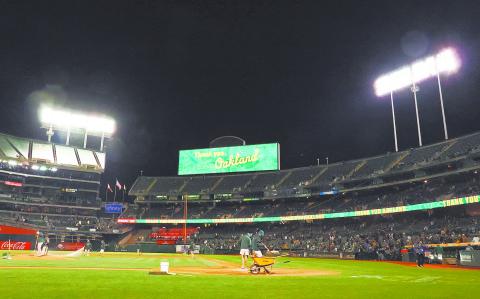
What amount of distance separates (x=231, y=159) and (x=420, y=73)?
118 feet

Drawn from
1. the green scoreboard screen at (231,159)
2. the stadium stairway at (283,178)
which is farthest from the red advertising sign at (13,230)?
the stadium stairway at (283,178)

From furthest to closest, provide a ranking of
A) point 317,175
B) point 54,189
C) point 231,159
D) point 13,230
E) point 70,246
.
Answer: point 54,189
point 231,159
point 317,175
point 70,246
point 13,230

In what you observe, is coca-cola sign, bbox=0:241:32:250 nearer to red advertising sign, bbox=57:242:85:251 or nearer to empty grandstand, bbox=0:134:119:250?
empty grandstand, bbox=0:134:119:250

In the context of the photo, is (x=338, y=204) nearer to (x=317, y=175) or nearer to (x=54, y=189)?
(x=317, y=175)

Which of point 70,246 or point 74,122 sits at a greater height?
point 74,122

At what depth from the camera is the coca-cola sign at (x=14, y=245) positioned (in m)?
55.6

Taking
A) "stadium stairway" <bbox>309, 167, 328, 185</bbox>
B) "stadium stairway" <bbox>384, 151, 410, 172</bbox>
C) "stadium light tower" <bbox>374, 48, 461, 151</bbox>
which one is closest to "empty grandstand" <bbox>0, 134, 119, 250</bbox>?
"stadium stairway" <bbox>309, 167, 328, 185</bbox>

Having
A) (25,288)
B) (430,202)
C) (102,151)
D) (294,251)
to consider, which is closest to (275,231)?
(294,251)

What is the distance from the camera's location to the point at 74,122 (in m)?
71.9

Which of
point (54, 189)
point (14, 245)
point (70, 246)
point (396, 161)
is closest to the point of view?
point (14, 245)

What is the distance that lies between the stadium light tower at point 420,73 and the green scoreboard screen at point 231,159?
22.2 m

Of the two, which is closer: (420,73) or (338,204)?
(420,73)

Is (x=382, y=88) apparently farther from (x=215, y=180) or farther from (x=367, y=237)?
(x=215, y=180)

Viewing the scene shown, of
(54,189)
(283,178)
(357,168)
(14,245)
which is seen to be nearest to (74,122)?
(54,189)
